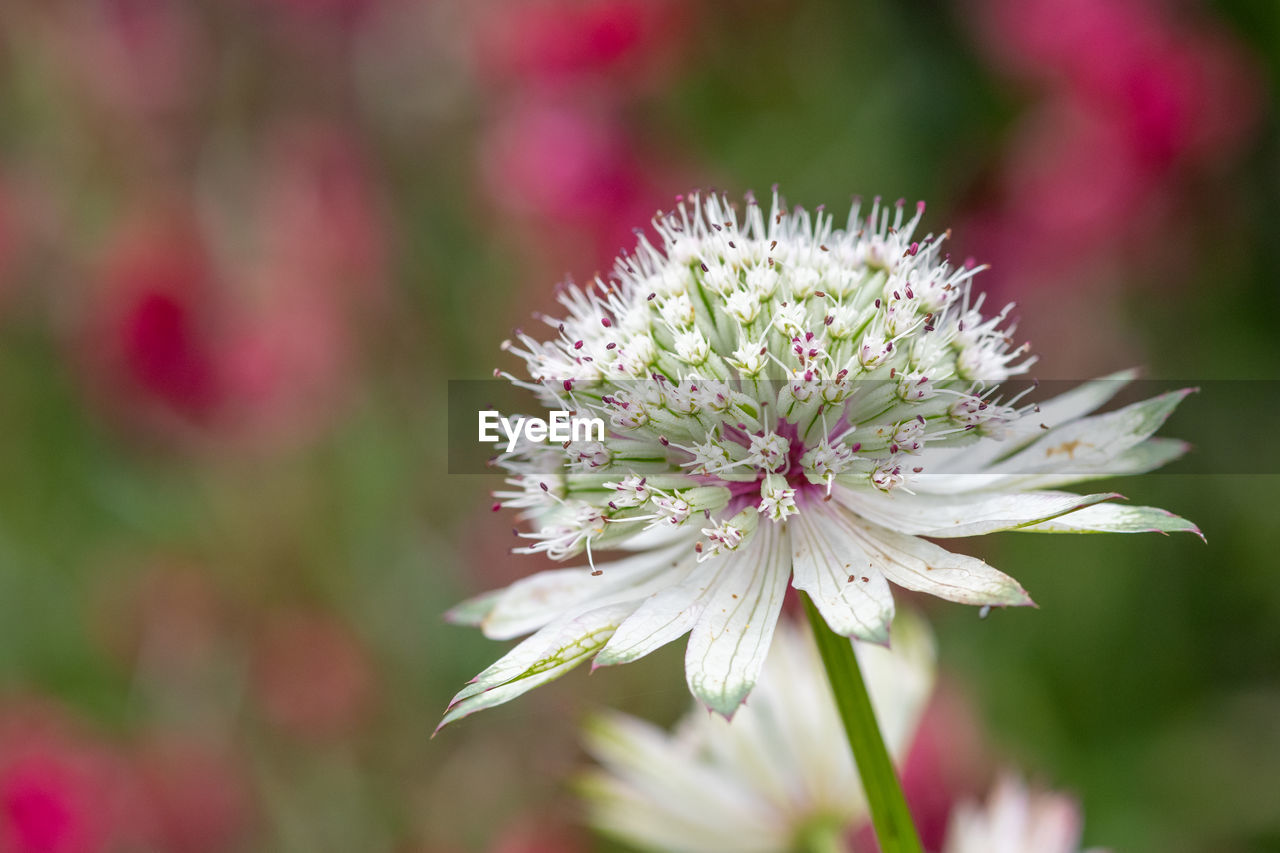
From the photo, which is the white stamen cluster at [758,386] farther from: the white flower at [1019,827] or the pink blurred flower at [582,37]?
the pink blurred flower at [582,37]

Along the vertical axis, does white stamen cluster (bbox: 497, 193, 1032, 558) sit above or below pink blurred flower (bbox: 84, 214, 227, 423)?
below

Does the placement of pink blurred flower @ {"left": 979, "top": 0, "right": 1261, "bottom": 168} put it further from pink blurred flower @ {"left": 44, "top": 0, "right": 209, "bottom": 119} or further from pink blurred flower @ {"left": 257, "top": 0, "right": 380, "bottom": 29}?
pink blurred flower @ {"left": 44, "top": 0, "right": 209, "bottom": 119}

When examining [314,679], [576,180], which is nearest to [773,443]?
[576,180]

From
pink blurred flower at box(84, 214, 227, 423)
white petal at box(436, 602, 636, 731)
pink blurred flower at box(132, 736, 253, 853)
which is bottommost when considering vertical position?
pink blurred flower at box(132, 736, 253, 853)

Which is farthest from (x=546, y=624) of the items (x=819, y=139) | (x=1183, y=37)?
(x=819, y=139)

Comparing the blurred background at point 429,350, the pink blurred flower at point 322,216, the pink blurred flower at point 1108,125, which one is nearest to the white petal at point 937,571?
the blurred background at point 429,350

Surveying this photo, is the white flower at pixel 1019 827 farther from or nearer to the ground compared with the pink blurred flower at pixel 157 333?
nearer to the ground

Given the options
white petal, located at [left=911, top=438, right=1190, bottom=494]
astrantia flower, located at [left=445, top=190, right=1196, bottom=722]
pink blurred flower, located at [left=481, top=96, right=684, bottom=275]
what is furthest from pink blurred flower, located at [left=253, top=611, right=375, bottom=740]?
white petal, located at [left=911, top=438, right=1190, bottom=494]
